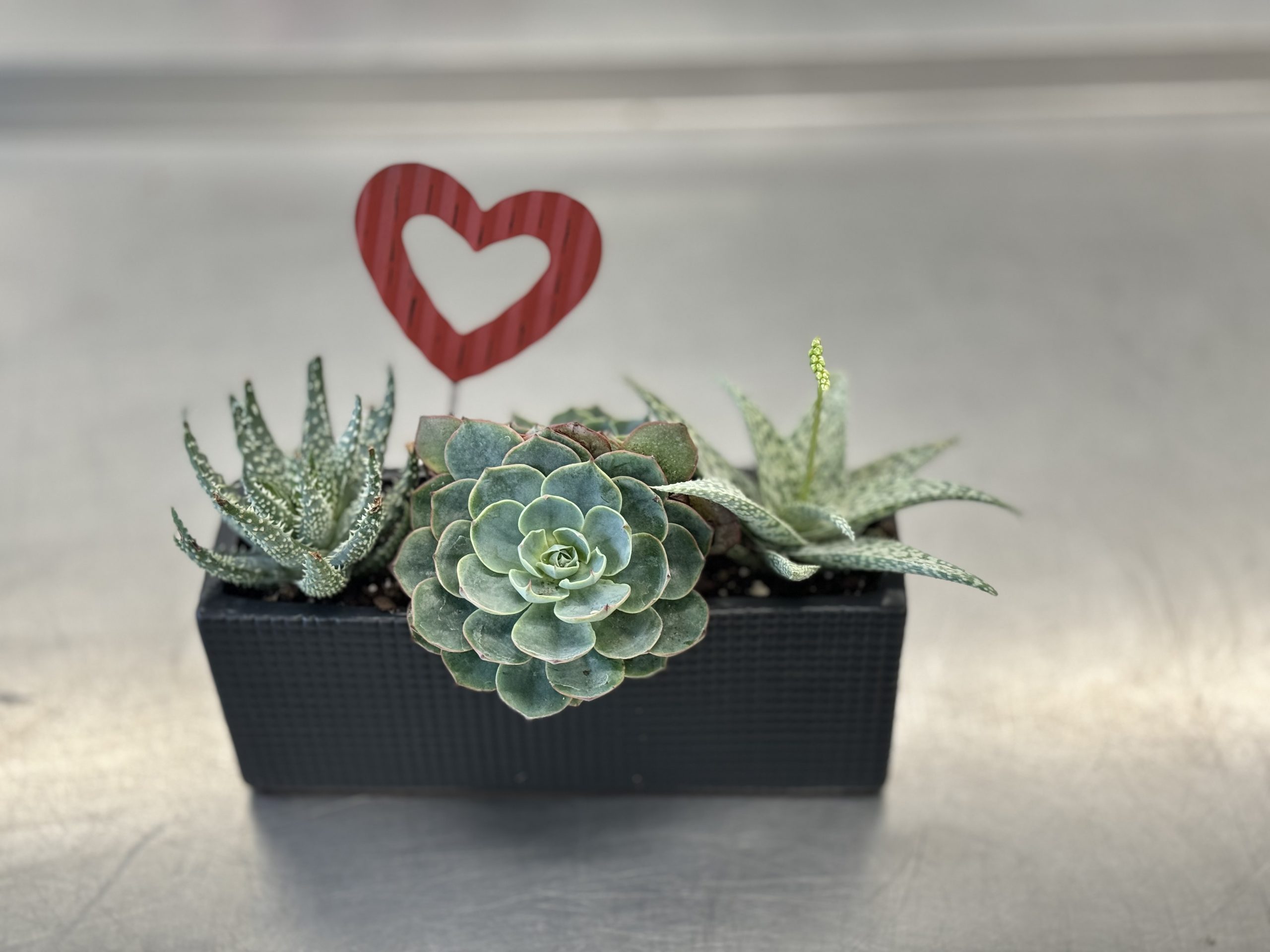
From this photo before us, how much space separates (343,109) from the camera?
1.75 metres

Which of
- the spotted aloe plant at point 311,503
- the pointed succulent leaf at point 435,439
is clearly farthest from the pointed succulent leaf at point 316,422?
the pointed succulent leaf at point 435,439

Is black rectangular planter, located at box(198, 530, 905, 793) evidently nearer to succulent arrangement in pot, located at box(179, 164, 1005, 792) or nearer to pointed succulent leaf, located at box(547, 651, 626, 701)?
succulent arrangement in pot, located at box(179, 164, 1005, 792)

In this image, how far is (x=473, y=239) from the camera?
2.90ft

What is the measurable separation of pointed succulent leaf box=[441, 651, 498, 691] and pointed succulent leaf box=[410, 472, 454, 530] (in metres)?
0.08

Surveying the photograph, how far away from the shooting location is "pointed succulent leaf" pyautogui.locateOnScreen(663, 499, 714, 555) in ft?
2.66

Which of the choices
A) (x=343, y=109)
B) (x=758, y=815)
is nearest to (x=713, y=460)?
(x=758, y=815)

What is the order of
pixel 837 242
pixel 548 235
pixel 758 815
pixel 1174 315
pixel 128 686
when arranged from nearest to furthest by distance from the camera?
pixel 548 235 → pixel 758 815 → pixel 128 686 → pixel 1174 315 → pixel 837 242

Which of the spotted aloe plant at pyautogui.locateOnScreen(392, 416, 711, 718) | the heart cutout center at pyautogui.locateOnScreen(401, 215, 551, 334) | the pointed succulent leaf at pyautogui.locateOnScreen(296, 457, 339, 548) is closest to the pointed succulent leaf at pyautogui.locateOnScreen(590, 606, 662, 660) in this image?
the spotted aloe plant at pyautogui.locateOnScreen(392, 416, 711, 718)

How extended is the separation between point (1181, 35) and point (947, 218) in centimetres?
44

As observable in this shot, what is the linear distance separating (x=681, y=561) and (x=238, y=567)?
11.1 inches

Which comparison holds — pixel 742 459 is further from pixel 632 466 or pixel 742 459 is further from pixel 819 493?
pixel 632 466

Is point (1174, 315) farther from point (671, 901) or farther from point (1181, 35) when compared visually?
point (671, 901)

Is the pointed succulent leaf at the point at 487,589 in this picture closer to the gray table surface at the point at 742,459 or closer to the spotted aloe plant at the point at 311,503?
the spotted aloe plant at the point at 311,503

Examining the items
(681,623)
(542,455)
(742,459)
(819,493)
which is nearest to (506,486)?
(542,455)
